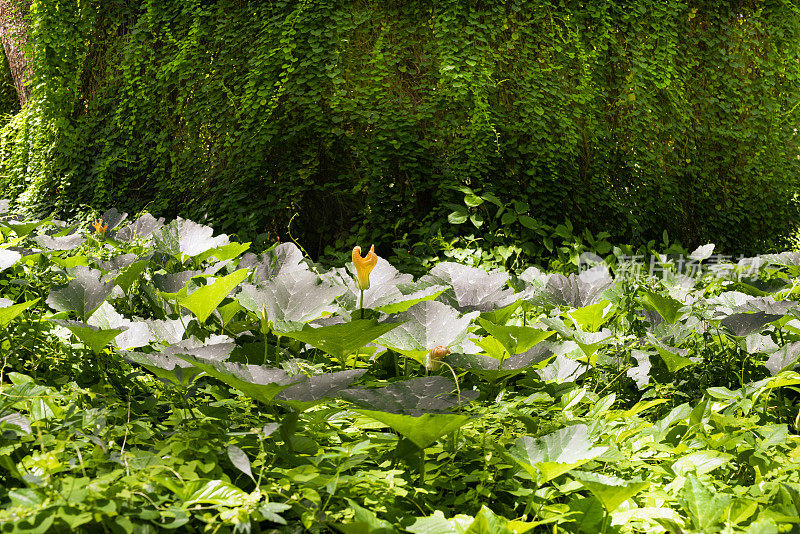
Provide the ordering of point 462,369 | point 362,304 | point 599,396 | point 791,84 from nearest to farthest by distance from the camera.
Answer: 1. point 462,369
2. point 362,304
3. point 599,396
4. point 791,84

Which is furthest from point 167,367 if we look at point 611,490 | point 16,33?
point 16,33

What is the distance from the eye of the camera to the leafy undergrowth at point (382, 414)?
0.98m

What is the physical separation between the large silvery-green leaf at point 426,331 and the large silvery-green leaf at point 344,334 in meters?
0.15

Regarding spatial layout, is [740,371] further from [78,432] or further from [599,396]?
[78,432]

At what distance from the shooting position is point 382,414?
1.02 metres

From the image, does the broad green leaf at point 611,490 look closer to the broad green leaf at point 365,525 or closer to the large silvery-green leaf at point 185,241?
the broad green leaf at point 365,525

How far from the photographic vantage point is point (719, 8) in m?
6.14

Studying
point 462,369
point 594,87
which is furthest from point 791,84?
point 462,369

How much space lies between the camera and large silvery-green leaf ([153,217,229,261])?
2311 millimetres

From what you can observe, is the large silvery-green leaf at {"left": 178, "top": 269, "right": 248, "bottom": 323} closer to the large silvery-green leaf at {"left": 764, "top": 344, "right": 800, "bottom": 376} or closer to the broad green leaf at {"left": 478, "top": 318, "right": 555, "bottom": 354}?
the broad green leaf at {"left": 478, "top": 318, "right": 555, "bottom": 354}

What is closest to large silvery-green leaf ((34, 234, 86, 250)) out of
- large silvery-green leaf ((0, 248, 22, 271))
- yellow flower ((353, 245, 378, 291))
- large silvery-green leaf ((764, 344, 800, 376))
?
large silvery-green leaf ((0, 248, 22, 271))

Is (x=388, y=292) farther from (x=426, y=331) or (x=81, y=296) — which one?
(x=81, y=296)

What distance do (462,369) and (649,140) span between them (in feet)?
16.3

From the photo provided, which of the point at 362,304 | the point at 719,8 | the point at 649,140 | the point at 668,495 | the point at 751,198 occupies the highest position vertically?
the point at 719,8
